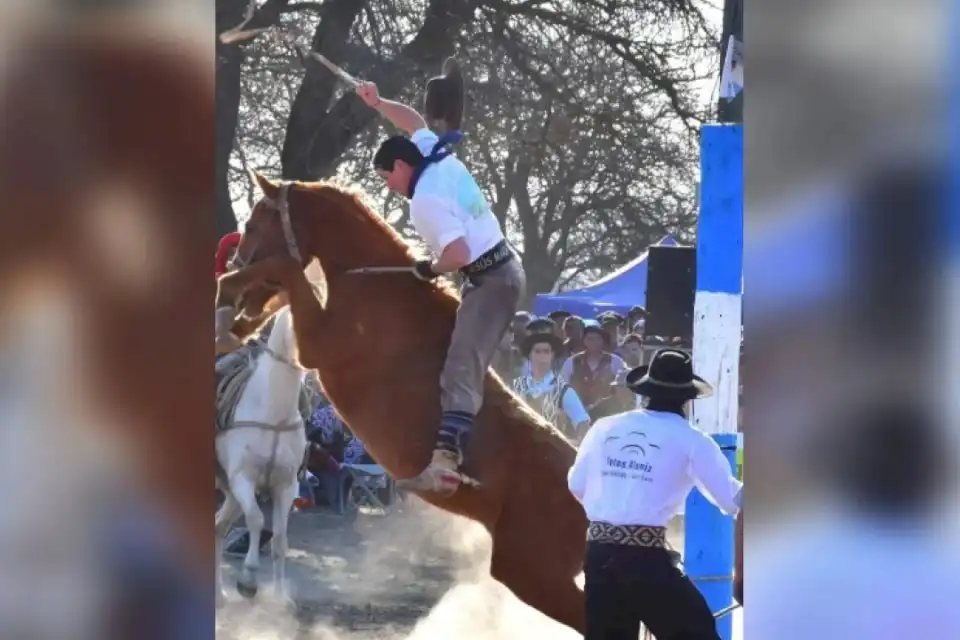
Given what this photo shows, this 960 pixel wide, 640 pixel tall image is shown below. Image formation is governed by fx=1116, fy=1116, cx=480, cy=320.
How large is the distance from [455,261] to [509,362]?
4808mm

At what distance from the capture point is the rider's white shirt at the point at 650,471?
11.1 ft

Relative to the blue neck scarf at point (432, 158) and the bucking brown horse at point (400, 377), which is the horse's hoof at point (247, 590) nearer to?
the bucking brown horse at point (400, 377)

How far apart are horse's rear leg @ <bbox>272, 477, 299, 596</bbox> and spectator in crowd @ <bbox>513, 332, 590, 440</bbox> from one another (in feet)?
5.77

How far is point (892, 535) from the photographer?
1.56 meters

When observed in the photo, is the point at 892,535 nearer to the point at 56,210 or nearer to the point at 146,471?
the point at 146,471

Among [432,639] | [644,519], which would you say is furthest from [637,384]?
[432,639]

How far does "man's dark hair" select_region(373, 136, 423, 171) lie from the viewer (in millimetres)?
4047

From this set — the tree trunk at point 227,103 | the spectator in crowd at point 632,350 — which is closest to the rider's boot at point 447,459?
the tree trunk at point 227,103

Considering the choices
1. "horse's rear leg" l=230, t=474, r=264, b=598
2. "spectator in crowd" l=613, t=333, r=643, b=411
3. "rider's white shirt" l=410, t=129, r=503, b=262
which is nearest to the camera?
"rider's white shirt" l=410, t=129, r=503, b=262

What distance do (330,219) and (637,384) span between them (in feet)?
4.55

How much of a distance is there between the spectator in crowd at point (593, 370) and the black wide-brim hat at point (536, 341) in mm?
156

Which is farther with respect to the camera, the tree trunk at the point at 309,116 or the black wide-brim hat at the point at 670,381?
the tree trunk at the point at 309,116

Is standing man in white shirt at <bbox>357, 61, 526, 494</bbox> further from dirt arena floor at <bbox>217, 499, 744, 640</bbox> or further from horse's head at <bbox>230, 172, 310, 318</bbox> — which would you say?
dirt arena floor at <bbox>217, 499, 744, 640</bbox>

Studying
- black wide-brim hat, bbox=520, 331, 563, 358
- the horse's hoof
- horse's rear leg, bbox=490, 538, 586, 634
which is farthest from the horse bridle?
black wide-brim hat, bbox=520, 331, 563, 358
